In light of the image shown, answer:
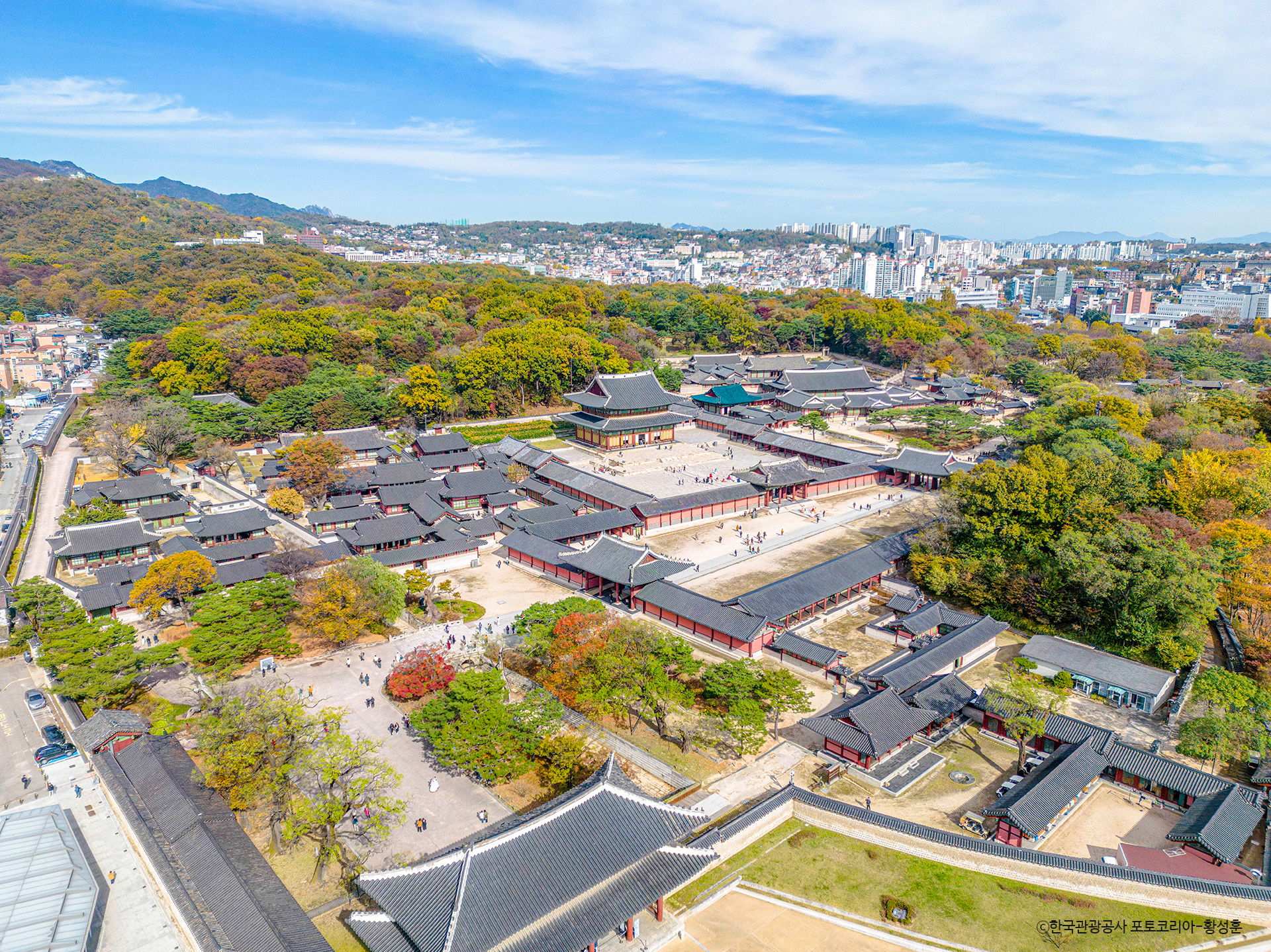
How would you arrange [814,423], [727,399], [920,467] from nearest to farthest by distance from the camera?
[920,467] < [814,423] < [727,399]

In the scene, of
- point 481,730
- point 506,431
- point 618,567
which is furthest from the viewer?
point 506,431

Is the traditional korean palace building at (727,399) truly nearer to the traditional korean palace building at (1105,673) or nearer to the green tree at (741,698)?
the traditional korean palace building at (1105,673)

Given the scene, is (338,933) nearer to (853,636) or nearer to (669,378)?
(853,636)

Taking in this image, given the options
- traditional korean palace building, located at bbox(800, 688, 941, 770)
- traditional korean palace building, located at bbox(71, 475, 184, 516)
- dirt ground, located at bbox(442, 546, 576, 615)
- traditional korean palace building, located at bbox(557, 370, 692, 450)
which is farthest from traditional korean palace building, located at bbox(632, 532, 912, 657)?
traditional korean palace building, located at bbox(71, 475, 184, 516)

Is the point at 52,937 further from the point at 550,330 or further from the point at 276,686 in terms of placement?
the point at 550,330

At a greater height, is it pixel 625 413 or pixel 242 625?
pixel 625 413

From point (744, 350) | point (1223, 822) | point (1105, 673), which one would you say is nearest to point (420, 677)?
point (1223, 822)
